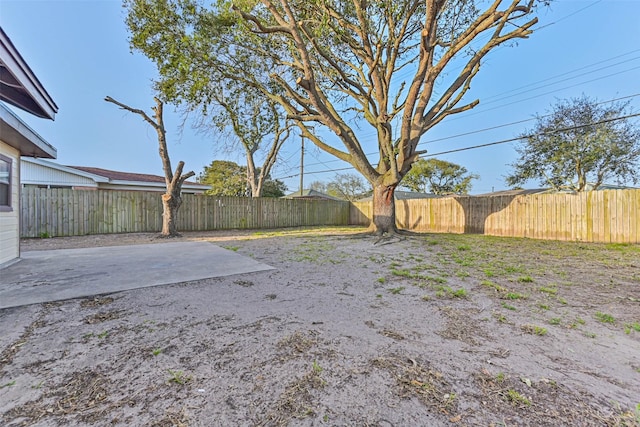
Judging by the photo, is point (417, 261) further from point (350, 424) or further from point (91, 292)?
point (91, 292)

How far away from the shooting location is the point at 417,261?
5035 mm

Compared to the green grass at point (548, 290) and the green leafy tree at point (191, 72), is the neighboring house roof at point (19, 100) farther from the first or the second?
the green grass at point (548, 290)

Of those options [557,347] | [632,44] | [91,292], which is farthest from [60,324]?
[632,44]

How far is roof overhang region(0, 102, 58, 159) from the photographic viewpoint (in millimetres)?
3416

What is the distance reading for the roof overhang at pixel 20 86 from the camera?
8.87 feet

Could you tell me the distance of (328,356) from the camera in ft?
5.71

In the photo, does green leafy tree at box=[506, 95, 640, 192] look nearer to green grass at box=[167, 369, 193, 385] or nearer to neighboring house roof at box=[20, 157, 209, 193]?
green grass at box=[167, 369, 193, 385]

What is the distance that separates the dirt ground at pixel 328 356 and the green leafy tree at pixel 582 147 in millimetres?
12114

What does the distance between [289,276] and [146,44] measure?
29.2 ft

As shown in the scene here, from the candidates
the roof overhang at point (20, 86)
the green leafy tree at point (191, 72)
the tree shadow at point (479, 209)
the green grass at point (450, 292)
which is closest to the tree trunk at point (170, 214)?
the green leafy tree at point (191, 72)

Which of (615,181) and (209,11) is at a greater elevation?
(209,11)

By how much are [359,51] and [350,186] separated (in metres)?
21.9

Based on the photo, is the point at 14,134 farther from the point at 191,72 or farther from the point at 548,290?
the point at 548,290

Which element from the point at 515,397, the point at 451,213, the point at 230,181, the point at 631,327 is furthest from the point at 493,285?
the point at 230,181
